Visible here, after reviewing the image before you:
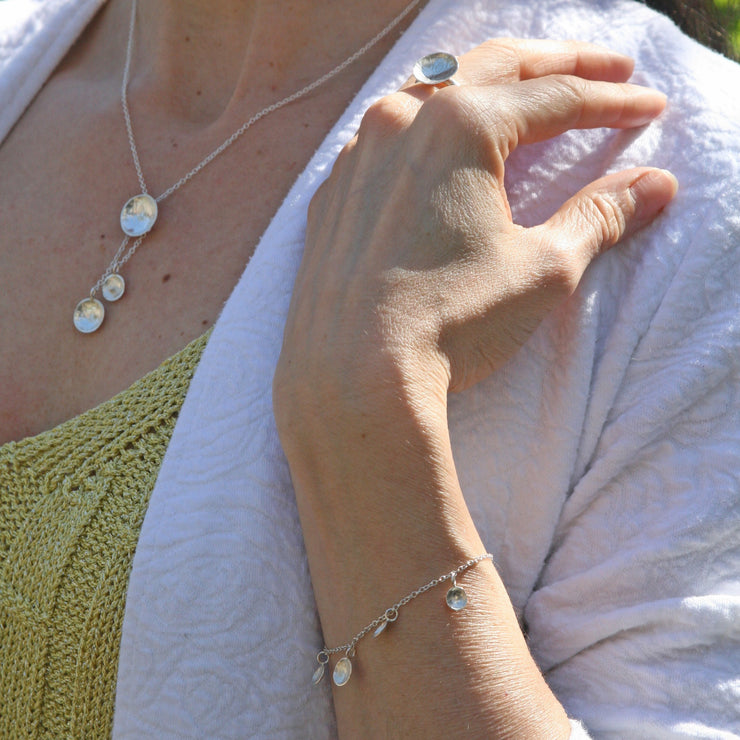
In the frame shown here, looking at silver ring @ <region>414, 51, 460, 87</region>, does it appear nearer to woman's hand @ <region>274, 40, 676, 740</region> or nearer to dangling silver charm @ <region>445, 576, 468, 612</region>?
woman's hand @ <region>274, 40, 676, 740</region>

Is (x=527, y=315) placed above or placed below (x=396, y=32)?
below

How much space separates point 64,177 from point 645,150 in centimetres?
98

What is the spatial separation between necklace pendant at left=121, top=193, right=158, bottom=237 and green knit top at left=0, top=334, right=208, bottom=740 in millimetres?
331

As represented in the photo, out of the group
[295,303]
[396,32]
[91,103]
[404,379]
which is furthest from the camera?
[91,103]

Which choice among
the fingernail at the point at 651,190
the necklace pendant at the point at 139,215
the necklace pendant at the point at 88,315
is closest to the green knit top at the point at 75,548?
the necklace pendant at the point at 88,315

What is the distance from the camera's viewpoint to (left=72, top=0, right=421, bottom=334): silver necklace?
129cm

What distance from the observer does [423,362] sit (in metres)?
0.88

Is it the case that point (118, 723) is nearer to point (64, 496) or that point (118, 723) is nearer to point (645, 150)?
point (64, 496)

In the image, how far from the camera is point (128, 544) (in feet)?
3.29

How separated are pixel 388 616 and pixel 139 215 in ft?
2.63

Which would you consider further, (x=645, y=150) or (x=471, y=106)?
(x=645, y=150)

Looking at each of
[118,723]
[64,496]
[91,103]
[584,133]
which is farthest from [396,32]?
[118,723]

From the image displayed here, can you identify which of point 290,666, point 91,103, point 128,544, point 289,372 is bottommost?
point 290,666

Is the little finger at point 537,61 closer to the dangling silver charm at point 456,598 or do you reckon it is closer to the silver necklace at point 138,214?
the silver necklace at point 138,214
